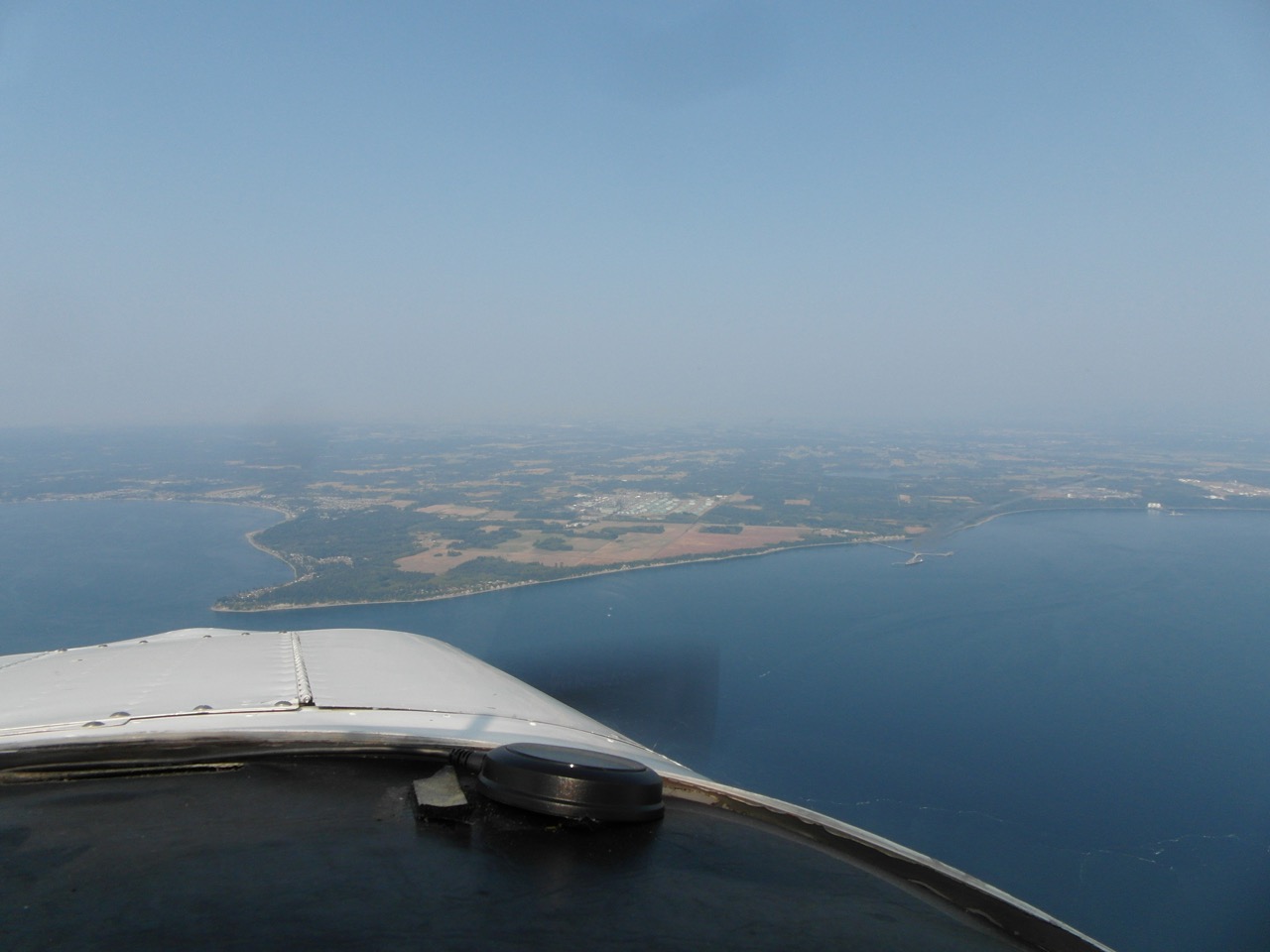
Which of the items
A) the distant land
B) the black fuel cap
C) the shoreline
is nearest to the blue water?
the shoreline

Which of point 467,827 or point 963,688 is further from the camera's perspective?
point 963,688

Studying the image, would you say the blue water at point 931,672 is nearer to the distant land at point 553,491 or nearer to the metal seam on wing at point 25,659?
the distant land at point 553,491

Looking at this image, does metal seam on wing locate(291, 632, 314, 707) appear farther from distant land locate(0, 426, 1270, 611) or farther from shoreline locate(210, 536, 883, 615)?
distant land locate(0, 426, 1270, 611)

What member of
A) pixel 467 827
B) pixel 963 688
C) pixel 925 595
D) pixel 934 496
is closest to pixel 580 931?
pixel 467 827

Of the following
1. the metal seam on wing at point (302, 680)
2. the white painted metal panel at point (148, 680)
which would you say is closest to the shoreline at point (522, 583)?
the white painted metal panel at point (148, 680)

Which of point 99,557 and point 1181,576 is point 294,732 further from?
point 1181,576

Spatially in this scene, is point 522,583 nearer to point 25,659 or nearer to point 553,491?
point 553,491
